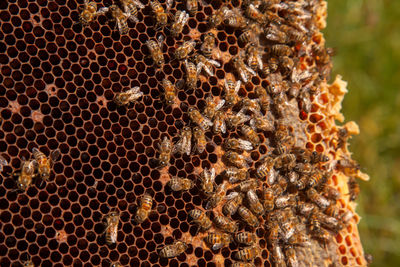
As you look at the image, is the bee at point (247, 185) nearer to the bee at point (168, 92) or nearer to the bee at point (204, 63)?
the bee at point (168, 92)

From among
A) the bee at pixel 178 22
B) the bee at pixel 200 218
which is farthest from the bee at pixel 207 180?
the bee at pixel 178 22

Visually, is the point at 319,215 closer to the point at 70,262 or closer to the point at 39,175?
the point at 70,262

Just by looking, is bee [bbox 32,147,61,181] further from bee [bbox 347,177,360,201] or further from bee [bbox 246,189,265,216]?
bee [bbox 347,177,360,201]

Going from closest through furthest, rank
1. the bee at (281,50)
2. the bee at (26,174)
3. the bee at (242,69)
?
the bee at (26,174), the bee at (242,69), the bee at (281,50)

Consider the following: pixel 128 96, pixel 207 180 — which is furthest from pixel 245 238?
pixel 128 96

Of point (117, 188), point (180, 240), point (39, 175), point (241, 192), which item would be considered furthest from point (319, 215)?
point (39, 175)

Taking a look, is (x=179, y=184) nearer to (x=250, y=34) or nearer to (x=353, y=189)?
(x=250, y=34)
